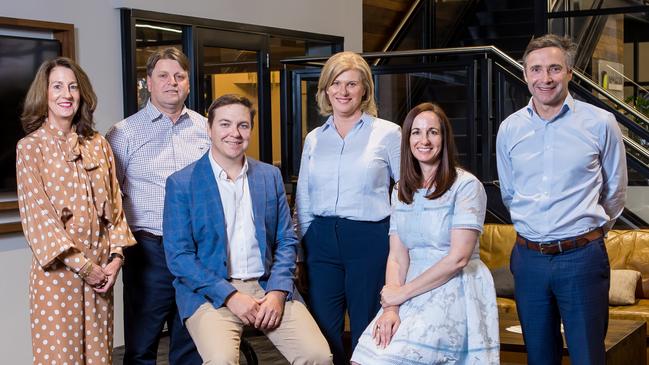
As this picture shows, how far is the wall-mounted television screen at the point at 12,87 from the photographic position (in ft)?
17.6

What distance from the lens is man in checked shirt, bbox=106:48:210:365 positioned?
154 inches

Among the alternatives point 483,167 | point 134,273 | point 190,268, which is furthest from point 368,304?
point 483,167

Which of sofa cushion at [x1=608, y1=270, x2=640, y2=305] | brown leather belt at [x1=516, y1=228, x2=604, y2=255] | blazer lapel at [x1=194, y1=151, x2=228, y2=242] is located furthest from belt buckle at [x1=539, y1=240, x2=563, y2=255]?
sofa cushion at [x1=608, y1=270, x2=640, y2=305]

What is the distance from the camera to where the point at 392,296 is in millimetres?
3432

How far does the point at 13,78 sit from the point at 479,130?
2.84 meters

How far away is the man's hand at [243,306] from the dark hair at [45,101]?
2.78ft

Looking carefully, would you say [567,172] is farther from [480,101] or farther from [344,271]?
[480,101]

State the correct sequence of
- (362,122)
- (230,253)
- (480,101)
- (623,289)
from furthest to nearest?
(480,101), (623,289), (362,122), (230,253)

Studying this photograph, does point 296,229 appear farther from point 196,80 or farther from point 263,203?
point 196,80

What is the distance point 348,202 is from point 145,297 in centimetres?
95

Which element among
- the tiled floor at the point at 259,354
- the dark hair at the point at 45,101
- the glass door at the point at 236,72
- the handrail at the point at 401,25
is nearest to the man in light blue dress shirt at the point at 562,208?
the dark hair at the point at 45,101

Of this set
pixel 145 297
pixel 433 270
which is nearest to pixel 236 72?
pixel 145 297

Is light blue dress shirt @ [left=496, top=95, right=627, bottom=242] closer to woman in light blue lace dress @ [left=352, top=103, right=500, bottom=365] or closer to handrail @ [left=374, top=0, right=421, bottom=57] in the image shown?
woman in light blue lace dress @ [left=352, top=103, right=500, bottom=365]

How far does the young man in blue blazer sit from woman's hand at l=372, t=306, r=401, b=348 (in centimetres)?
30
